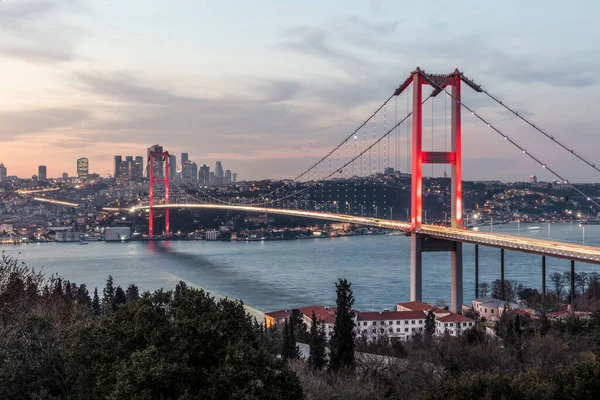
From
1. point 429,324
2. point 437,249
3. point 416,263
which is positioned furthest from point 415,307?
point 429,324

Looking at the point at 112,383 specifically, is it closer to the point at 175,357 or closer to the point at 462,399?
the point at 175,357

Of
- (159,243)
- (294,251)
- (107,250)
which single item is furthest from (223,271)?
(159,243)

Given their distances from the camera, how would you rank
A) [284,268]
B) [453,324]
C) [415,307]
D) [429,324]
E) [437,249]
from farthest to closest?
[284,268] < [437,249] < [415,307] < [453,324] < [429,324]

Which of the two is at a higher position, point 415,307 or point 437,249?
point 437,249

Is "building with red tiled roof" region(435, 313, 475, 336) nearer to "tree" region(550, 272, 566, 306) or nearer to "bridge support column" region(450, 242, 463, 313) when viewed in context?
"bridge support column" region(450, 242, 463, 313)

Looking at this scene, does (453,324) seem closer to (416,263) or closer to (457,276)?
(457,276)

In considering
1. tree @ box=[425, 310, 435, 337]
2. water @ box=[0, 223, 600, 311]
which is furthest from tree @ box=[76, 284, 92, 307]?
tree @ box=[425, 310, 435, 337]

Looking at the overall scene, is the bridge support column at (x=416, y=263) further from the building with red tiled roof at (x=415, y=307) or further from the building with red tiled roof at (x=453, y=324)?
the building with red tiled roof at (x=453, y=324)
